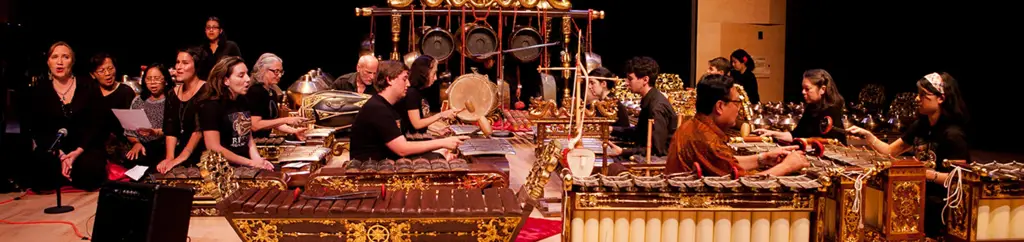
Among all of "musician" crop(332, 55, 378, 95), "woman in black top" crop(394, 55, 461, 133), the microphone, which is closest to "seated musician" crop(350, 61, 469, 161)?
"woman in black top" crop(394, 55, 461, 133)

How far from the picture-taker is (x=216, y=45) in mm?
7445

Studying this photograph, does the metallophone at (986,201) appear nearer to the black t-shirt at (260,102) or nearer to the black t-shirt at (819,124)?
the black t-shirt at (819,124)

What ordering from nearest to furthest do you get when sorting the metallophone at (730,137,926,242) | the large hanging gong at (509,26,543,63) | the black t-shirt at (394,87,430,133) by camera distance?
the metallophone at (730,137,926,242) → the black t-shirt at (394,87,430,133) → the large hanging gong at (509,26,543,63)

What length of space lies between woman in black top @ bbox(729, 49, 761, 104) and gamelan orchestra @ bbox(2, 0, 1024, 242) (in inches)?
19.6

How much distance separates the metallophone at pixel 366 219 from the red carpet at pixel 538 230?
38.3 inches

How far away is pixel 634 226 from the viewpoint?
3018 mm

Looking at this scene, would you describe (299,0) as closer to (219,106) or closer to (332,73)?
(332,73)

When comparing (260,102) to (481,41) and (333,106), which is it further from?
(481,41)

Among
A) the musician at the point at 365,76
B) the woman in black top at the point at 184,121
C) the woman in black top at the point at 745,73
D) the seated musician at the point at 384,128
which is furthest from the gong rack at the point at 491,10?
the seated musician at the point at 384,128

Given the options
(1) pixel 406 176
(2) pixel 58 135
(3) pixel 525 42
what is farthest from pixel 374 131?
(3) pixel 525 42

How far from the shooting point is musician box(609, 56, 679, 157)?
5.03m

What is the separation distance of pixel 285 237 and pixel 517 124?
5.39m

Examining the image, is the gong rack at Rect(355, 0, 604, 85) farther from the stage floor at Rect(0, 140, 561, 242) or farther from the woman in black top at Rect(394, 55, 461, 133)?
the stage floor at Rect(0, 140, 561, 242)

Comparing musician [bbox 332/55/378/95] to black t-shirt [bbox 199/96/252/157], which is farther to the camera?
musician [bbox 332/55/378/95]
